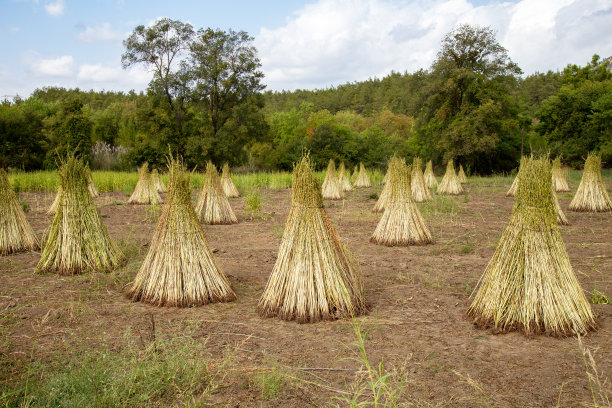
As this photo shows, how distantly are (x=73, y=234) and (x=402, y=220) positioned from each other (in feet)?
15.0

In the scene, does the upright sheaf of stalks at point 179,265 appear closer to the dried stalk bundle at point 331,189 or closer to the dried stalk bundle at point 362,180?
the dried stalk bundle at point 331,189

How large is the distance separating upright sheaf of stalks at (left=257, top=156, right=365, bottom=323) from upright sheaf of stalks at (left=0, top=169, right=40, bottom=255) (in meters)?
4.32

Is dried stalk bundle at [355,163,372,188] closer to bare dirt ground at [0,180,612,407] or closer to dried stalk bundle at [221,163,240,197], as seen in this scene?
dried stalk bundle at [221,163,240,197]

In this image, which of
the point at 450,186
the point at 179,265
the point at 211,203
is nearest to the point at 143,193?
the point at 211,203

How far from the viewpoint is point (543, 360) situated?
128 inches

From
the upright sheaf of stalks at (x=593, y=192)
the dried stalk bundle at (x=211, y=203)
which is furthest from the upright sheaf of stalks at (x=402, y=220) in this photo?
the upright sheaf of stalks at (x=593, y=192)

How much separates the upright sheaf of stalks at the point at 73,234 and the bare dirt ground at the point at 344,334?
0.19 metres

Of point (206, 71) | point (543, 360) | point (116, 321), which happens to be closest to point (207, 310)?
point (116, 321)

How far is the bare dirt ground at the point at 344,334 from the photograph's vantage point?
2.90 m

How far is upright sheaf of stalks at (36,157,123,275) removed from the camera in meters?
5.52

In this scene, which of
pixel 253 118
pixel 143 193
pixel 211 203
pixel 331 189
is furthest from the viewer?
pixel 253 118

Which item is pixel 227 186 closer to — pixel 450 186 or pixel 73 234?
pixel 450 186

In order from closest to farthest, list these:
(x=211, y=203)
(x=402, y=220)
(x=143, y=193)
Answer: (x=402, y=220) → (x=211, y=203) → (x=143, y=193)

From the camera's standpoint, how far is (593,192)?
1055 cm
